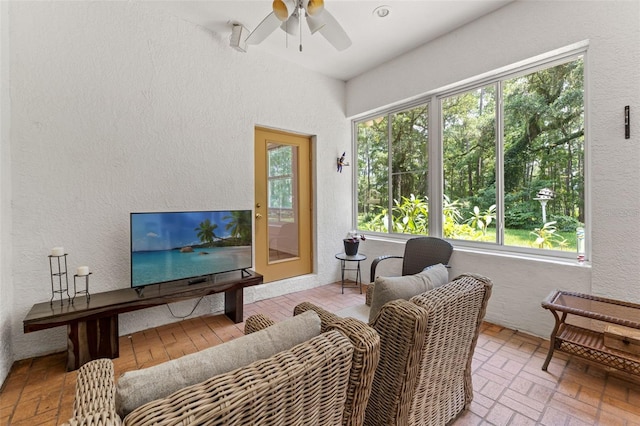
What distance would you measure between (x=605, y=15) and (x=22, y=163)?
4686 mm

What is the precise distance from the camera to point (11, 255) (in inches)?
84.5

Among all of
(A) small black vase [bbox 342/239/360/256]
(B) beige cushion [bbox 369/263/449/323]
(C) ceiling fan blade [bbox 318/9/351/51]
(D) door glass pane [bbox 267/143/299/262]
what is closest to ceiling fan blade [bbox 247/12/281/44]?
(C) ceiling fan blade [bbox 318/9/351/51]

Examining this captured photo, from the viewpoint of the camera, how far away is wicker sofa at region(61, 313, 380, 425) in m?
0.63

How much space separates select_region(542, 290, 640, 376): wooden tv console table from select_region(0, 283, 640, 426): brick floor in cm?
18

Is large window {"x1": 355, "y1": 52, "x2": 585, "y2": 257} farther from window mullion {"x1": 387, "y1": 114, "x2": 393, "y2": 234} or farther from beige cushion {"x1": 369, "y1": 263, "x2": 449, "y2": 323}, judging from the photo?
beige cushion {"x1": 369, "y1": 263, "x2": 449, "y2": 323}

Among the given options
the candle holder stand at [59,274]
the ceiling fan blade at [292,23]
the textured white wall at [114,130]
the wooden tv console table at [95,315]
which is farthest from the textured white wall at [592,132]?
the candle holder stand at [59,274]

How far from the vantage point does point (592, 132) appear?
2277 millimetres

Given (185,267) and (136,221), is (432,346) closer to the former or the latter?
(185,267)

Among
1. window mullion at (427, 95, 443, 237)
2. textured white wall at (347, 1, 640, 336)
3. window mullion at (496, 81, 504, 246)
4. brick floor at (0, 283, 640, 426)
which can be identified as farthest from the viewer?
window mullion at (427, 95, 443, 237)

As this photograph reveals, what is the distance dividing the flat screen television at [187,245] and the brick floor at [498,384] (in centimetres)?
58

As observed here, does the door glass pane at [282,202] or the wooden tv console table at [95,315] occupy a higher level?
the door glass pane at [282,202]

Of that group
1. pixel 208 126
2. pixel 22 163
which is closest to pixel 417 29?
pixel 208 126

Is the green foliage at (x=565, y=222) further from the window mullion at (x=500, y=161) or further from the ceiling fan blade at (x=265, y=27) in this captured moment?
the ceiling fan blade at (x=265, y=27)

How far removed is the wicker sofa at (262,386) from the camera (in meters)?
0.63
